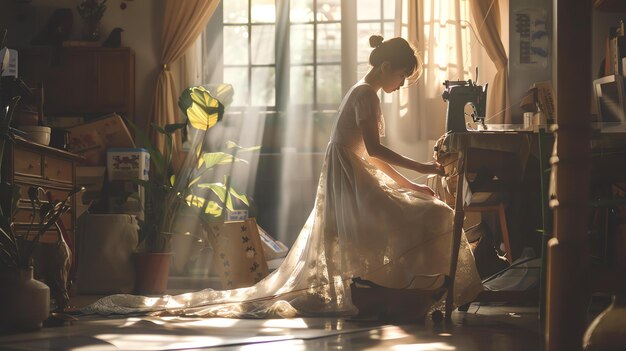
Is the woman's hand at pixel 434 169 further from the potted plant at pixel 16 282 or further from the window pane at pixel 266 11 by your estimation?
the window pane at pixel 266 11

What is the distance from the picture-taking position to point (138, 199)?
16.8ft

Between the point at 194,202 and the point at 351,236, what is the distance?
6.93 ft

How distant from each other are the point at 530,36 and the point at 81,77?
3.18 meters

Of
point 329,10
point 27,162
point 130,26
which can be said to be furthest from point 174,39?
point 27,162

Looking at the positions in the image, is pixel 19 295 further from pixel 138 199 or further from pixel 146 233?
pixel 138 199

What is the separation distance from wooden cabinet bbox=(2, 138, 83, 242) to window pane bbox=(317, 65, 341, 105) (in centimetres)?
213

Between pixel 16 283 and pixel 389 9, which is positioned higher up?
pixel 389 9

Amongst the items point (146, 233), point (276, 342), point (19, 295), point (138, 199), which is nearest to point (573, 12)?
point (276, 342)

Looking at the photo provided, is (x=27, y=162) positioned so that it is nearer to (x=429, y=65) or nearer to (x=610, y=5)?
(x=610, y=5)

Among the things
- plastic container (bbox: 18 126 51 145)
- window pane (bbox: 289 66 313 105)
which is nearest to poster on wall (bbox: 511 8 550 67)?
window pane (bbox: 289 66 313 105)

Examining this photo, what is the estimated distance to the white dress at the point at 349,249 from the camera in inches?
121

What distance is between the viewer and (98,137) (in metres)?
5.46

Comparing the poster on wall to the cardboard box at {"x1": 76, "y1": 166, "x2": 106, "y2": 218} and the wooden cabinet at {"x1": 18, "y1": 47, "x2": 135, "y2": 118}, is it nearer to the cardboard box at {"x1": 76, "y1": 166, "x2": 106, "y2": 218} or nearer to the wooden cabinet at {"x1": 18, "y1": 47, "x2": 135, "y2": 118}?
the wooden cabinet at {"x1": 18, "y1": 47, "x2": 135, "y2": 118}

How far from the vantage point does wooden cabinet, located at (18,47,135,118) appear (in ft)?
18.6
